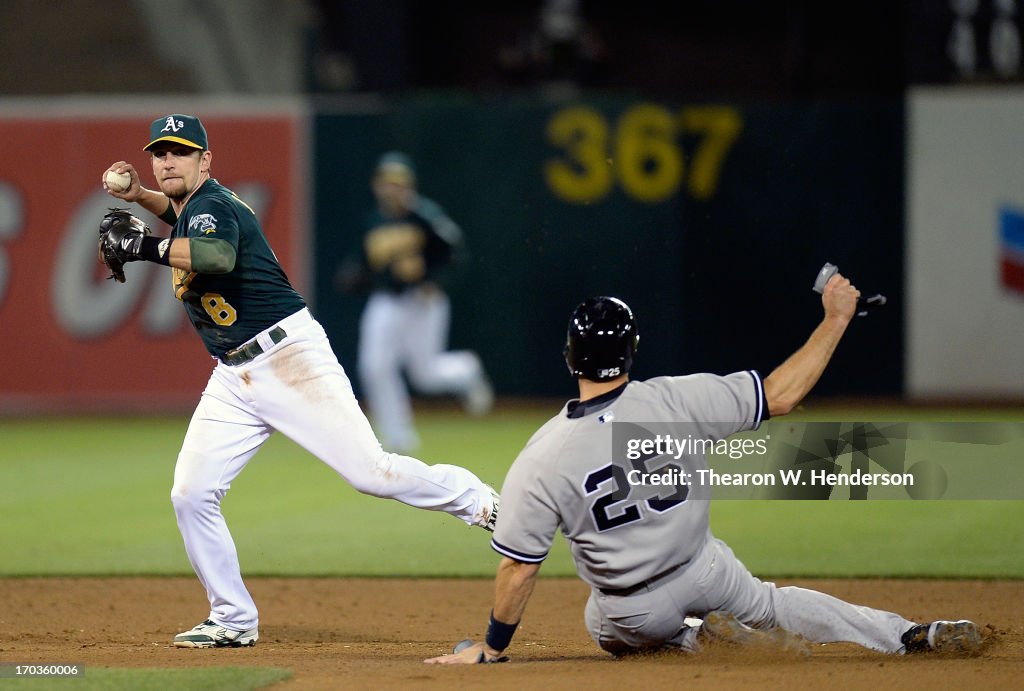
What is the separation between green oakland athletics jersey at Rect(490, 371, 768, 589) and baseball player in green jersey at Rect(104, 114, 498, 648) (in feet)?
3.55

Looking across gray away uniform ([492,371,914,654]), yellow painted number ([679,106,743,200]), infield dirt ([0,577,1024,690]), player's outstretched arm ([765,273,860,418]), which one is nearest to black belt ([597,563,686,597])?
gray away uniform ([492,371,914,654])

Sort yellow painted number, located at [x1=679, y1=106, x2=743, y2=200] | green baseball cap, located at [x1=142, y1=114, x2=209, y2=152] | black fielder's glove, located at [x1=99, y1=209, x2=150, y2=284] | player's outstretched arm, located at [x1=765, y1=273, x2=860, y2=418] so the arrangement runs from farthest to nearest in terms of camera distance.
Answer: yellow painted number, located at [x1=679, y1=106, x2=743, y2=200] → green baseball cap, located at [x1=142, y1=114, x2=209, y2=152] → black fielder's glove, located at [x1=99, y1=209, x2=150, y2=284] → player's outstretched arm, located at [x1=765, y1=273, x2=860, y2=418]

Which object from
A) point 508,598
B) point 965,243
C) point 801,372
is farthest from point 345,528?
point 965,243

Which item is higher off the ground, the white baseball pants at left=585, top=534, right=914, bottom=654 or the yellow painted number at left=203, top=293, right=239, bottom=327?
the yellow painted number at left=203, top=293, right=239, bottom=327

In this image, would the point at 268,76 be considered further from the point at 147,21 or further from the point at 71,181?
the point at 71,181

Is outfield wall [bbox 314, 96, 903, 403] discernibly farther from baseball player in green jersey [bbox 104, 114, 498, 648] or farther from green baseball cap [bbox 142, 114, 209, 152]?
green baseball cap [bbox 142, 114, 209, 152]

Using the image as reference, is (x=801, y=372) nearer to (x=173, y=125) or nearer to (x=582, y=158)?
(x=173, y=125)

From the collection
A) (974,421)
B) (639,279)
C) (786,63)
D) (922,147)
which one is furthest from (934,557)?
(786,63)

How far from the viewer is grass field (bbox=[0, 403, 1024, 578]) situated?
7625 millimetres

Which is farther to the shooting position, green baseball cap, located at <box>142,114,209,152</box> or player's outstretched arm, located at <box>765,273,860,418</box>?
green baseball cap, located at <box>142,114,209,152</box>

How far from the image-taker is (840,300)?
4480mm

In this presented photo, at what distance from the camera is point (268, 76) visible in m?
20.2

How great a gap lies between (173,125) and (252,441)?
1.29 metres

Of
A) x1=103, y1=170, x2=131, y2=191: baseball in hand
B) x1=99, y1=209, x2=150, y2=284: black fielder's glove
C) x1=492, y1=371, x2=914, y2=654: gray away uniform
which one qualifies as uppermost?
x1=103, y1=170, x2=131, y2=191: baseball in hand
